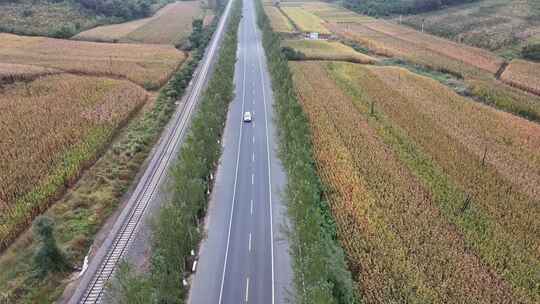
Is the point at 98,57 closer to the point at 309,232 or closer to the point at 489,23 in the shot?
the point at 309,232

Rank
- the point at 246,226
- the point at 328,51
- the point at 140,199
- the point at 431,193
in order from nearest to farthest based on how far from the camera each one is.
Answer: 1. the point at 246,226
2. the point at 431,193
3. the point at 140,199
4. the point at 328,51

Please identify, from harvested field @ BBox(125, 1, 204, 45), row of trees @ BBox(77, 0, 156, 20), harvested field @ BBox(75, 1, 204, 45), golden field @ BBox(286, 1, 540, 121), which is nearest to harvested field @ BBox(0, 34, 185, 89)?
harvested field @ BBox(75, 1, 204, 45)

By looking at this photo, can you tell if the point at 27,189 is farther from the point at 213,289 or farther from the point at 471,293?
the point at 471,293

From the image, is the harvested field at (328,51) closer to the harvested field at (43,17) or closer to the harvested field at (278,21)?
the harvested field at (278,21)

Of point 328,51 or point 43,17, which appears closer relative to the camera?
point 328,51

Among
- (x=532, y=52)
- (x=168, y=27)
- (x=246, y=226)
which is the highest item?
(x=168, y=27)

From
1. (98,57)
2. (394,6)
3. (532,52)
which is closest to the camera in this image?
(532,52)

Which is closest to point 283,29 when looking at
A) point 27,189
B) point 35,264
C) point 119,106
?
point 119,106

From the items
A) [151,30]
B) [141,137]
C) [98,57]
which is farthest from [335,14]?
[141,137]

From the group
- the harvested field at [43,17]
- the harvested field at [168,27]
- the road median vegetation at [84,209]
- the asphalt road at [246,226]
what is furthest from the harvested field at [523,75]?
the harvested field at [43,17]
